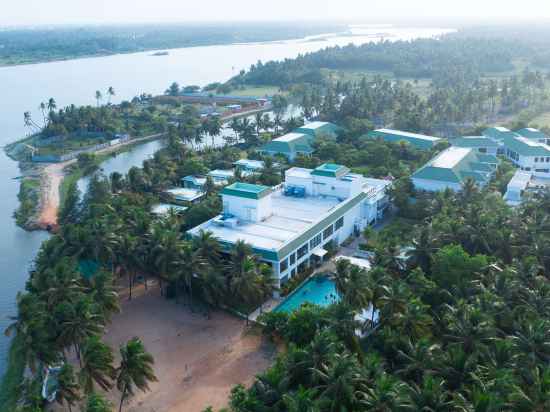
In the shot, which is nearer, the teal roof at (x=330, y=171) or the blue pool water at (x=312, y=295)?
the blue pool water at (x=312, y=295)

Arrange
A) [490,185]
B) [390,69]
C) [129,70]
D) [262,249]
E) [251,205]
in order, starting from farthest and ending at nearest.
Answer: [129,70], [390,69], [490,185], [251,205], [262,249]

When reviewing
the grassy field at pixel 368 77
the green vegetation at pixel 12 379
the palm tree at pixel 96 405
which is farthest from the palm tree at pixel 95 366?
the grassy field at pixel 368 77

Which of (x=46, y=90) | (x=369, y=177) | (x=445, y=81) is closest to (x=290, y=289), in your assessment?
(x=369, y=177)

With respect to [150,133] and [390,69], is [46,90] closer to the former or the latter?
[150,133]

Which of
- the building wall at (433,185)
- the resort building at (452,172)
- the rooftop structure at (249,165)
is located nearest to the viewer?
the building wall at (433,185)

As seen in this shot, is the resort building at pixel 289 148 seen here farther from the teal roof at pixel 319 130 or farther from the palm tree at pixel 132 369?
the palm tree at pixel 132 369

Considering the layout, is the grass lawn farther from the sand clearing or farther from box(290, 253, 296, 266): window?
the sand clearing

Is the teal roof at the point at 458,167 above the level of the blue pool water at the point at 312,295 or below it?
above

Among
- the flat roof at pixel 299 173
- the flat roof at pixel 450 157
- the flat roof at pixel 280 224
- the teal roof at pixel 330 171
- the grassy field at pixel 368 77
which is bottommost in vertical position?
the grassy field at pixel 368 77
